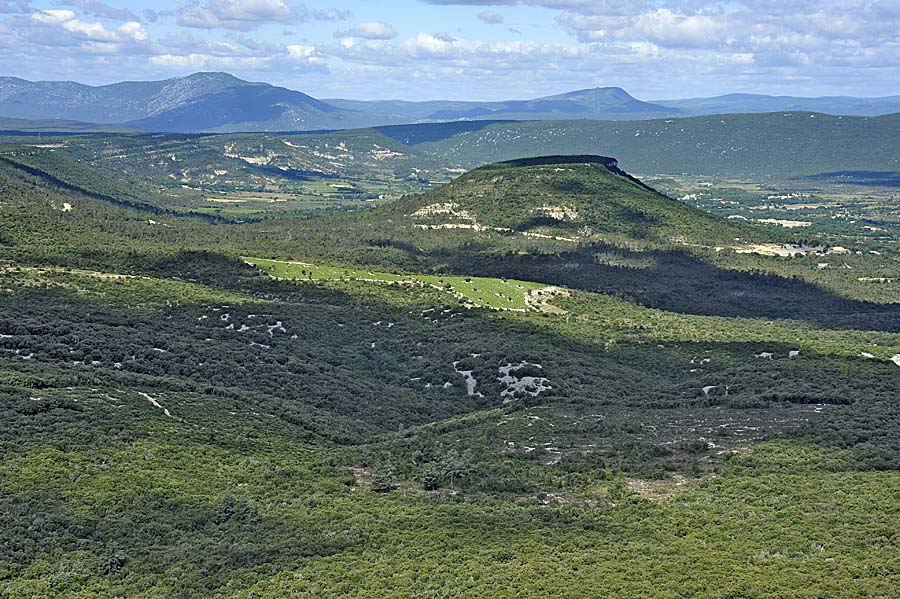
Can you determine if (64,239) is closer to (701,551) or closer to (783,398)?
(783,398)

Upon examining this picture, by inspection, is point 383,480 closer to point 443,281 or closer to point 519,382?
point 519,382

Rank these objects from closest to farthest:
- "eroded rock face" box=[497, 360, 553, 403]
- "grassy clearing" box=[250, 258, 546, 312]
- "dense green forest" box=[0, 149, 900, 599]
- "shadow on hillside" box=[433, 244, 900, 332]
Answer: "dense green forest" box=[0, 149, 900, 599] → "eroded rock face" box=[497, 360, 553, 403] → "grassy clearing" box=[250, 258, 546, 312] → "shadow on hillside" box=[433, 244, 900, 332]

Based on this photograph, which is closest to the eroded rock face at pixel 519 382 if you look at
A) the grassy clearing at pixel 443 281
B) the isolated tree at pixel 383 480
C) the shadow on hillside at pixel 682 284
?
the isolated tree at pixel 383 480

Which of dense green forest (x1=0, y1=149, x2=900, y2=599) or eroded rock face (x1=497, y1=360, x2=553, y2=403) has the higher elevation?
dense green forest (x1=0, y1=149, x2=900, y2=599)

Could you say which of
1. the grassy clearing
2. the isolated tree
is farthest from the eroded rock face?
the grassy clearing

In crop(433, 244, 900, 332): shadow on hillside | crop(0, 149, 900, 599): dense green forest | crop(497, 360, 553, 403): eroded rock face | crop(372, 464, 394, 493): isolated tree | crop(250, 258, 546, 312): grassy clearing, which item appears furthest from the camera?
crop(433, 244, 900, 332): shadow on hillside

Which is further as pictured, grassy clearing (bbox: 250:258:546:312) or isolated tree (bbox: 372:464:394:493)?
grassy clearing (bbox: 250:258:546:312)

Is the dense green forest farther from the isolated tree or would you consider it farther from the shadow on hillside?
the shadow on hillside
